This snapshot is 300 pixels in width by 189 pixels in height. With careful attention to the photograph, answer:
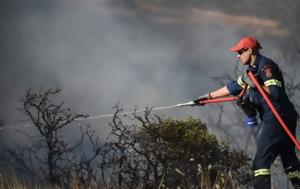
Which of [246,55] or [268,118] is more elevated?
[246,55]

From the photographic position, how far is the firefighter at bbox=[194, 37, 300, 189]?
22.6 feet

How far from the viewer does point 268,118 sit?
7.02 m

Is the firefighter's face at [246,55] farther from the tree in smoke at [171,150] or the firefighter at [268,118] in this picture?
the tree in smoke at [171,150]

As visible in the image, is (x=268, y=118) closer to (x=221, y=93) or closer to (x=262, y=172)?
(x=262, y=172)

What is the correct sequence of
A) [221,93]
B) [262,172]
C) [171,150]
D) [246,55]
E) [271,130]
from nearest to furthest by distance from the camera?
[262,172]
[271,130]
[246,55]
[221,93]
[171,150]

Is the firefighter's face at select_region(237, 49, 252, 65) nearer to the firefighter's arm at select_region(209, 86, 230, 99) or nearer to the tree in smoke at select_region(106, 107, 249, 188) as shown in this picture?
the firefighter's arm at select_region(209, 86, 230, 99)

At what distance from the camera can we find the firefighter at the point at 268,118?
6.88 m

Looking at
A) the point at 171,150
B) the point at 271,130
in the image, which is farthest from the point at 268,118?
the point at 171,150

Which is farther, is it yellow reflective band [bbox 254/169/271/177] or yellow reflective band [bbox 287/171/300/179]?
yellow reflective band [bbox 287/171/300/179]

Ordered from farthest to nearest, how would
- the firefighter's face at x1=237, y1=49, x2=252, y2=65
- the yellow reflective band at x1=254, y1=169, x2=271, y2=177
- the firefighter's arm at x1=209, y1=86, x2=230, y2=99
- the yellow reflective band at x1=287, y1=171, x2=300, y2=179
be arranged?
the firefighter's arm at x1=209, y1=86, x2=230, y2=99, the firefighter's face at x1=237, y1=49, x2=252, y2=65, the yellow reflective band at x1=287, y1=171, x2=300, y2=179, the yellow reflective band at x1=254, y1=169, x2=271, y2=177

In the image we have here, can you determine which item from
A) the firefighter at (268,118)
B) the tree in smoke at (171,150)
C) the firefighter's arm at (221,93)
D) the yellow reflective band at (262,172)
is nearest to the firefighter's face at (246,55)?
the firefighter at (268,118)

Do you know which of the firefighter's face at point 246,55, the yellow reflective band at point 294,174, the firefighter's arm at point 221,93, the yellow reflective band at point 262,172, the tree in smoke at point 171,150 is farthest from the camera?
the tree in smoke at point 171,150

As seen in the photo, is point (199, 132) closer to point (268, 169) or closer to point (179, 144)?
point (179, 144)

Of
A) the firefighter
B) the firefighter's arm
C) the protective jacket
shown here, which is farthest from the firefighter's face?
the firefighter's arm
